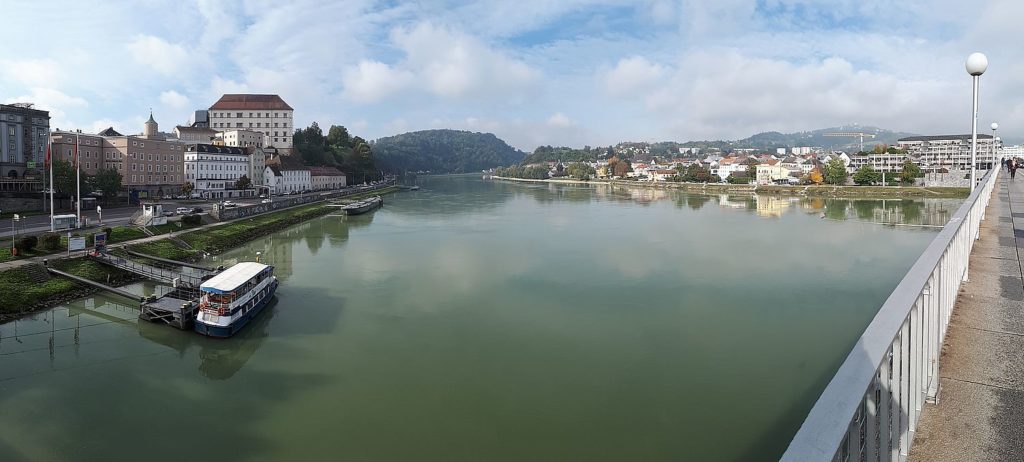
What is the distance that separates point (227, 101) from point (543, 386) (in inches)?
2297

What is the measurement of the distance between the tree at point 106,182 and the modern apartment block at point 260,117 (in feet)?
95.4

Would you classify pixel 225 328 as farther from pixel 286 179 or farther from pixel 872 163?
pixel 872 163

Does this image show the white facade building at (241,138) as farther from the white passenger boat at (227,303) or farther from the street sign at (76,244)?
the white passenger boat at (227,303)

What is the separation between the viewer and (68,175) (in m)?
25.3

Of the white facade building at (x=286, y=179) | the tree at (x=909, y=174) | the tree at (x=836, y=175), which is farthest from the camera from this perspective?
the tree at (x=836, y=175)

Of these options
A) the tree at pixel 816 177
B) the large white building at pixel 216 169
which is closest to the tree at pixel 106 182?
the large white building at pixel 216 169

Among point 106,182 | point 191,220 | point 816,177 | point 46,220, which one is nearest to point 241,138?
point 106,182

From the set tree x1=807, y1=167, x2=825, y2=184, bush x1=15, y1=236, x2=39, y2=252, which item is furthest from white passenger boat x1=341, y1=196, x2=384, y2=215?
tree x1=807, y1=167, x2=825, y2=184

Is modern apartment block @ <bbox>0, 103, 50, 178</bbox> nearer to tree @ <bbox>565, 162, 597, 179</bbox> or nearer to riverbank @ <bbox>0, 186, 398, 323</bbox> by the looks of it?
riverbank @ <bbox>0, 186, 398, 323</bbox>

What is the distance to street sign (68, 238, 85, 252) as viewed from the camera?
1529 cm

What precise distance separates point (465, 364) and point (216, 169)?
3811 centimetres

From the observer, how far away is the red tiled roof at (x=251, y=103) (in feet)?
186

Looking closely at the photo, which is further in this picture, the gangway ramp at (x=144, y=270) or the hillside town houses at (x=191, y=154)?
the hillside town houses at (x=191, y=154)

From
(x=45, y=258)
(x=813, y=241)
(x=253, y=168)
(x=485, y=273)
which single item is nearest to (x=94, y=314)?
(x=45, y=258)
